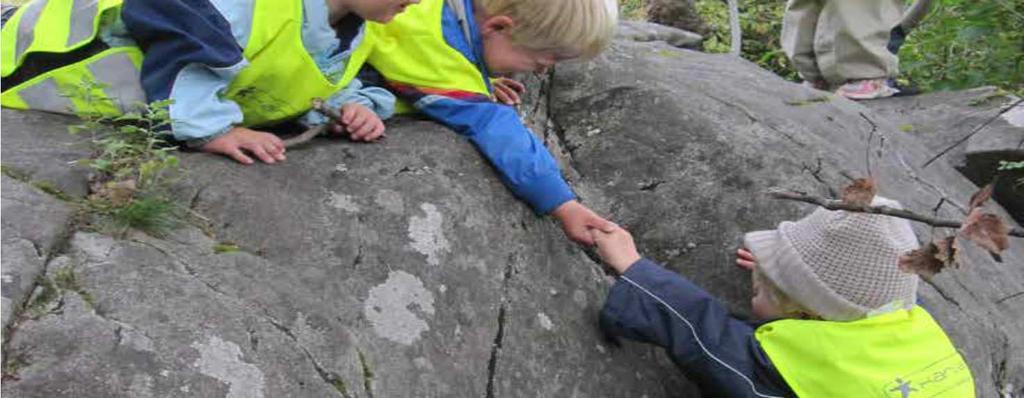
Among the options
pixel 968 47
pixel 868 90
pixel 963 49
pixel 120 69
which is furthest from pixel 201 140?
pixel 963 49

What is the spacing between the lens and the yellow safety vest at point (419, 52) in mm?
3203

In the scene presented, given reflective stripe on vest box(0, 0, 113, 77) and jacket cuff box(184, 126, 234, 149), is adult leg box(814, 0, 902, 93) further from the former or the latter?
reflective stripe on vest box(0, 0, 113, 77)

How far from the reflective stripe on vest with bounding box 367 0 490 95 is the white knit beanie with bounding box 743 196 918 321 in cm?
120

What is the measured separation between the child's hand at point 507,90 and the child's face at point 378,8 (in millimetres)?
775

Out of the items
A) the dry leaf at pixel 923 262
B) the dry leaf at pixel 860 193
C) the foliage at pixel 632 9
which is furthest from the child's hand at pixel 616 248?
the foliage at pixel 632 9

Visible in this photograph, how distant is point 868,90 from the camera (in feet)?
19.7

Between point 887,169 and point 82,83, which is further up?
point 82,83

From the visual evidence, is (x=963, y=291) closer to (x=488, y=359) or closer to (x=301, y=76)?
(x=488, y=359)

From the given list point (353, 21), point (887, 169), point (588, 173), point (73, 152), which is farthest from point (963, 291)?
point (73, 152)

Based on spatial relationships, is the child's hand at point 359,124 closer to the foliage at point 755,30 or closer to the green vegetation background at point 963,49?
the green vegetation background at point 963,49

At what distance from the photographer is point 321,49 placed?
9.87 feet

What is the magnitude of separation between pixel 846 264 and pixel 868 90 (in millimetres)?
3601

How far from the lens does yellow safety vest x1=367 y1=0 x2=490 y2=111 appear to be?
3.20 metres

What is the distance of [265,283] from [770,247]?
1.51 m
